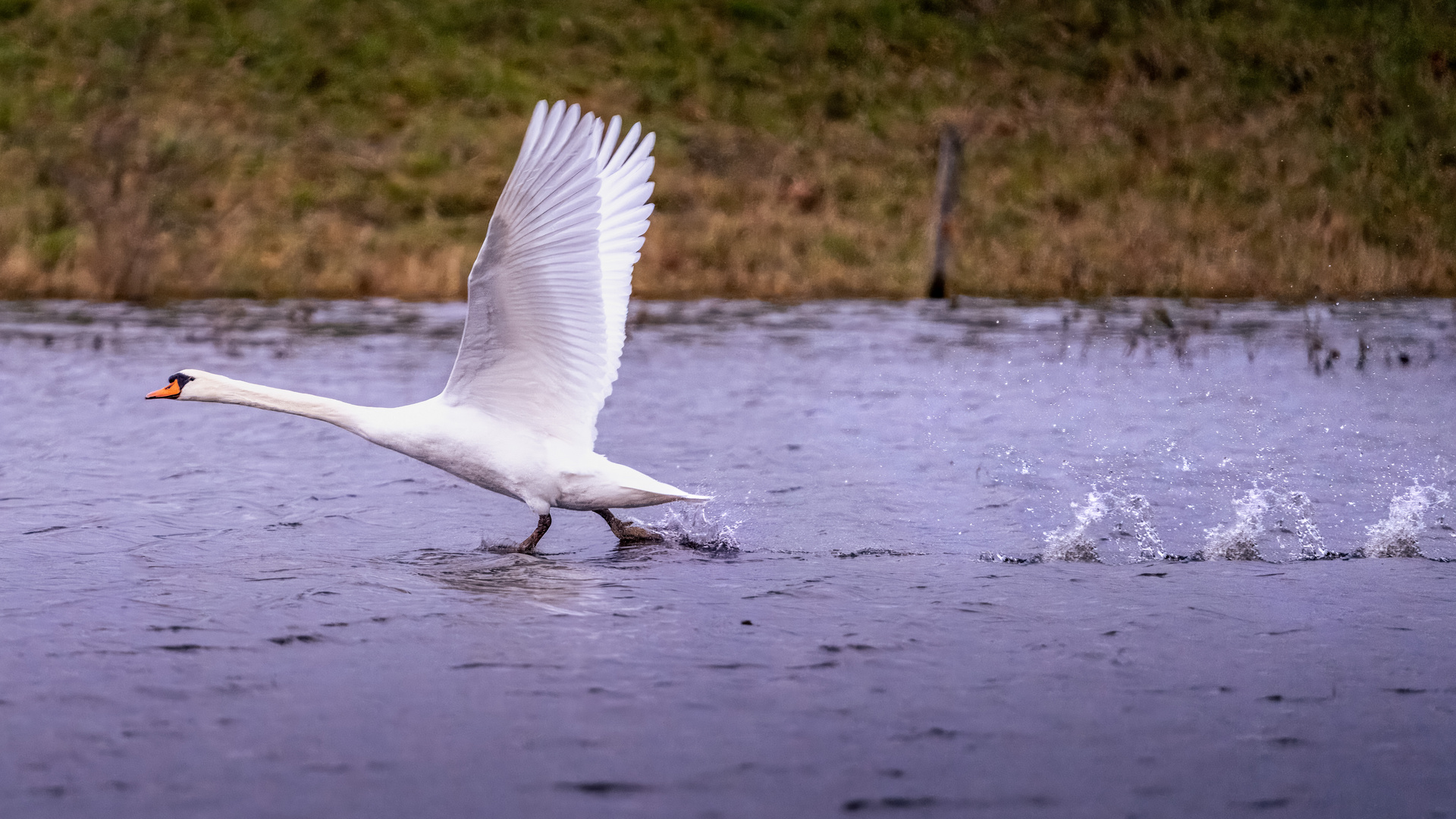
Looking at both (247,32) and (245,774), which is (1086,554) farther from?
(247,32)

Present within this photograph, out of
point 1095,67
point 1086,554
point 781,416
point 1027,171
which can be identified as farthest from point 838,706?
point 1095,67

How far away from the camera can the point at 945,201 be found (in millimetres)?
22344

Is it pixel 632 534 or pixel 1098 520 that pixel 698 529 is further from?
pixel 1098 520

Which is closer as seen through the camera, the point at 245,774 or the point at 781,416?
the point at 245,774

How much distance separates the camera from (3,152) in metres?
32.0

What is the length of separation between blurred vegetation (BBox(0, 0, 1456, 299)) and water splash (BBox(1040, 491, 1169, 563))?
45.4 feet

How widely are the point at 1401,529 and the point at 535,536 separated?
4063 mm

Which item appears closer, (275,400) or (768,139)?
(275,400)

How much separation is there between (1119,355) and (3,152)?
74.3ft

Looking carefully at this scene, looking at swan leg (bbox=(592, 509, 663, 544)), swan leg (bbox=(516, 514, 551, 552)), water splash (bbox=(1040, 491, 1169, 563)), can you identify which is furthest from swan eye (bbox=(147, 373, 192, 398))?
water splash (bbox=(1040, 491, 1169, 563))

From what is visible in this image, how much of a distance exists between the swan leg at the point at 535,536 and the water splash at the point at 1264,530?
3051 millimetres

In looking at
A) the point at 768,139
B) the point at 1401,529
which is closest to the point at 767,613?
the point at 1401,529

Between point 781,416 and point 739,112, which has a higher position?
point 739,112

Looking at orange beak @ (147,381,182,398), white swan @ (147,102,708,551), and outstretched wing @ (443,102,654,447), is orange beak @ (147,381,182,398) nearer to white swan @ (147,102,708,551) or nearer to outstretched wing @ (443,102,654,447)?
white swan @ (147,102,708,551)
